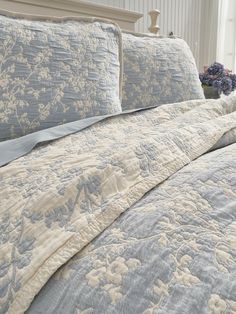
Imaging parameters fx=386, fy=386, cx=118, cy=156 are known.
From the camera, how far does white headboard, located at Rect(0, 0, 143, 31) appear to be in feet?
4.96

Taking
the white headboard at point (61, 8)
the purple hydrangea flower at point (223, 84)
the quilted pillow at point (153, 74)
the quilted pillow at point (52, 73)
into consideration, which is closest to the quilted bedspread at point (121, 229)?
the quilted pillow at point (52, 73)

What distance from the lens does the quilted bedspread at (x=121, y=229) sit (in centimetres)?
41

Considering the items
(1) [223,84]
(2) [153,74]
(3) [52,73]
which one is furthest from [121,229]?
(1) [223,84]

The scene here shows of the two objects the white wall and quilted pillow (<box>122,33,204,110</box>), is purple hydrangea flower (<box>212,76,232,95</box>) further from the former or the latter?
the white wall

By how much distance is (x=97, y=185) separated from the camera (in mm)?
570

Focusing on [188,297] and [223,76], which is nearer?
[188,297]

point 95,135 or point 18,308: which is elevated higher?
point 95,135

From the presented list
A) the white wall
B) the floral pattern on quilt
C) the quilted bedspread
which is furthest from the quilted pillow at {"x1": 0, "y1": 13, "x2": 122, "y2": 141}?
the white wall

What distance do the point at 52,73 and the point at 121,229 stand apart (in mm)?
706

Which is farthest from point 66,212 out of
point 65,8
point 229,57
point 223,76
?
point 229,57

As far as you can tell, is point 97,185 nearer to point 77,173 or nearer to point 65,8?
point 77,173

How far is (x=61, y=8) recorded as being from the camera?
1.63 meters

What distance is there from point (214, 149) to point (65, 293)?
1.61 ft

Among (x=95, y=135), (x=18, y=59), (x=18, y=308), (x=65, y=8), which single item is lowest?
(x=18, y=308)
